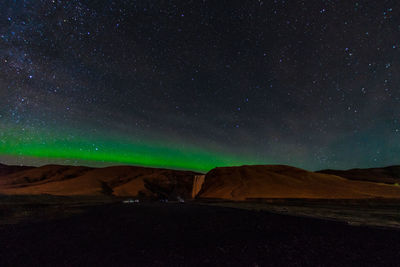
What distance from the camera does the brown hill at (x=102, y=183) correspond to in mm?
51406

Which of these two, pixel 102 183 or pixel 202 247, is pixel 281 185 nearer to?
pixel 202 247

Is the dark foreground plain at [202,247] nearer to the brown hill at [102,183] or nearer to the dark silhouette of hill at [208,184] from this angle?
the dark silhouette of hill at [208,184]

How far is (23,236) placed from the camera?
25.0 ft

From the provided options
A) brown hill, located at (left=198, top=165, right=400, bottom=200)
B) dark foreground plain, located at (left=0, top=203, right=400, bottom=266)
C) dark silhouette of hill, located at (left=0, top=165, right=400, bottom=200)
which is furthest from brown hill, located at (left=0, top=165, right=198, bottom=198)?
dark foreground plain, located at (left=0, top=203, right=400, bottom=266)

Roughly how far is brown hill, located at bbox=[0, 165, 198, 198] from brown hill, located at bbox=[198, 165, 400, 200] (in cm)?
1100

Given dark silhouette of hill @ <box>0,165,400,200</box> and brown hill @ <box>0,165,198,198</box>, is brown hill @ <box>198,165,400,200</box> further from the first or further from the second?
brown hill @ <box>0,165,198,198</box>

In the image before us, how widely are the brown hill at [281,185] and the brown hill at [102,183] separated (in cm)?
1100

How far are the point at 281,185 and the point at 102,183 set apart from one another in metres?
48.9

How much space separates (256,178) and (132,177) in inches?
1755

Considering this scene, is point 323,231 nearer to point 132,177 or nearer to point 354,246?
point 354,246

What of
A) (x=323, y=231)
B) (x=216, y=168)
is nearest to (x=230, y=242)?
(x=323, y=231)

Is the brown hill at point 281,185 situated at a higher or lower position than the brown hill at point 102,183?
higher

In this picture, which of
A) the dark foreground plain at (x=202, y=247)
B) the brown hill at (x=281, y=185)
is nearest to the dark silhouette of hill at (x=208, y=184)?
the brown hill at (x=281, y=185)

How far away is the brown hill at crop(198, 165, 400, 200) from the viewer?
104 ft
